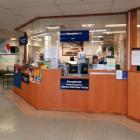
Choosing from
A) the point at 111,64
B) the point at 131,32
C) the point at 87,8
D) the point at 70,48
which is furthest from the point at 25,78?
the point at 131,32

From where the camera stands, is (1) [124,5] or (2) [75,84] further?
(2) [75,84]

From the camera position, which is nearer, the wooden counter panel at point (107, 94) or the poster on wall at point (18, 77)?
the wooden counter panel at point (107, 94)

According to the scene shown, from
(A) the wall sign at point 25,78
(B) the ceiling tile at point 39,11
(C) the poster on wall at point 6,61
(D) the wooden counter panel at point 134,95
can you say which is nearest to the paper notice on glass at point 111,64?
(D) the wooden counter panel at point 134,95

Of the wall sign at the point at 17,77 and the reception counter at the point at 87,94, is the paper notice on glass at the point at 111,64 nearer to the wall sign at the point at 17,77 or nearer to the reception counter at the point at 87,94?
the reception counter at the point at 87,94

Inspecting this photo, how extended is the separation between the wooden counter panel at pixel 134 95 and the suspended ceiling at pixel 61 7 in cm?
177

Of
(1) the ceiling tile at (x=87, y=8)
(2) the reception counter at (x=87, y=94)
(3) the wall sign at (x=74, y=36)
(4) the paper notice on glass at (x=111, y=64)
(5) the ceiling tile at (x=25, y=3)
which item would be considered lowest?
(2) the reception counter at (x=87, y=94)

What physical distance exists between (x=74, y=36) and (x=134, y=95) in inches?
100

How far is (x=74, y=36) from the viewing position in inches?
277

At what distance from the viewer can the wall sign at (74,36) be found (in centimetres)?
695

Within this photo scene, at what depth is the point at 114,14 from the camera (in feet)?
22.4

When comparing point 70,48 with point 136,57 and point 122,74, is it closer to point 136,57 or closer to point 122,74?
point 122,74

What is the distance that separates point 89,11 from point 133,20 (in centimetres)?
125

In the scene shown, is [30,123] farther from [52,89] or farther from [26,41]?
[26,41]

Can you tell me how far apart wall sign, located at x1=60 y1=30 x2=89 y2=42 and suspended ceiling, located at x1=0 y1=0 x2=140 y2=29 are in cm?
56
